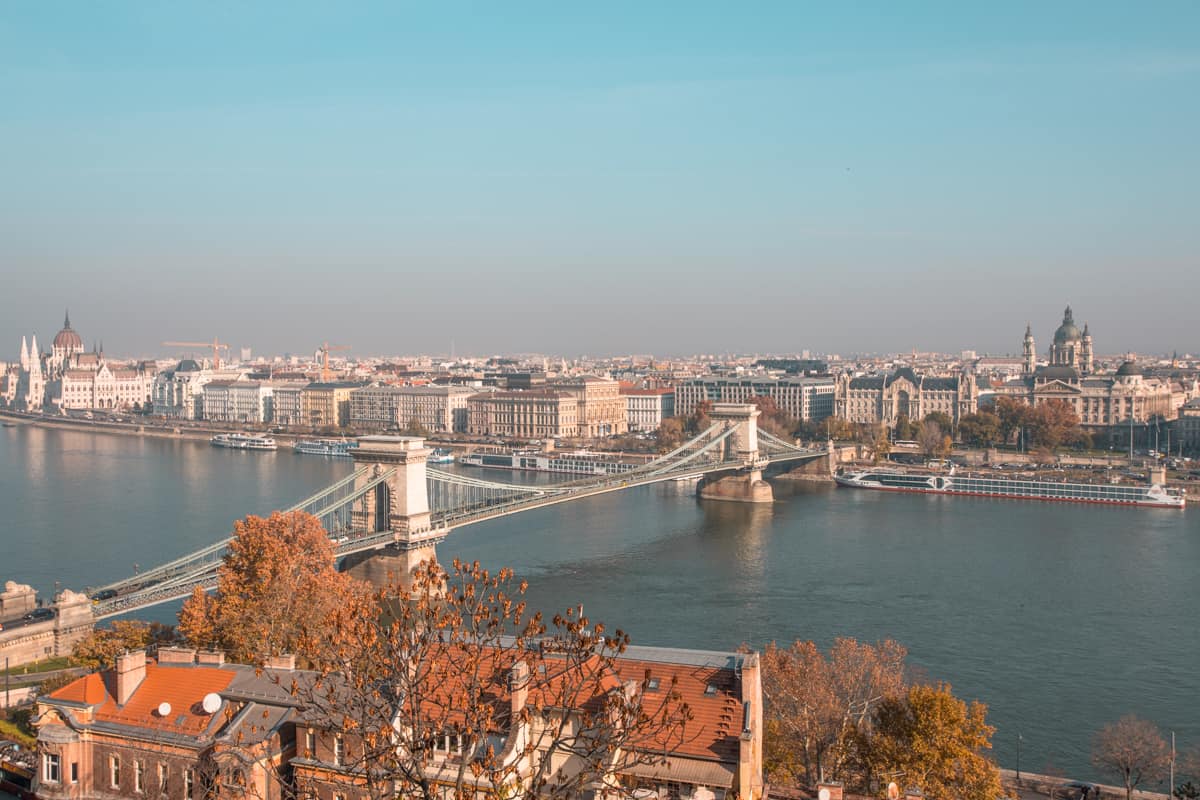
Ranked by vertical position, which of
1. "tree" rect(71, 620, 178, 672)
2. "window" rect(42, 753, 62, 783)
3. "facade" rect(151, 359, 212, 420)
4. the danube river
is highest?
"facade" rect(151, 359, 212, 420)

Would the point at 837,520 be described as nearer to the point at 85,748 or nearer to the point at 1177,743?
the point at 1177,743

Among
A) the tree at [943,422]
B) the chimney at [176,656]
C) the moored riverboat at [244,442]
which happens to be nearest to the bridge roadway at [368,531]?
the chimney at [176,656]

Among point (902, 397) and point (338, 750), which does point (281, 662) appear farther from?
point (902, 397)

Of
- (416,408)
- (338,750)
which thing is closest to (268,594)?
(338,750)

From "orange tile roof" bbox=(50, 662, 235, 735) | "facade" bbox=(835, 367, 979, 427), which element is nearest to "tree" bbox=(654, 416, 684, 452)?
"facade" bbox=(835, 367, 979, 427)

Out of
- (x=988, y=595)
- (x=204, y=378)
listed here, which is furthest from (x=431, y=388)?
(x=988, y=595)

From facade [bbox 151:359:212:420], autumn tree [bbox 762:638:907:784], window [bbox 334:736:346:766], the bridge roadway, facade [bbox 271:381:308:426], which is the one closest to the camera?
window [bbox 334:736:346:766]

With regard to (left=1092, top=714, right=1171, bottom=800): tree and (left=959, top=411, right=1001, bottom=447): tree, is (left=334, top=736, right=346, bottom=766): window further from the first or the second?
(left=959, top=411, right=1001, bottom=447): tree
